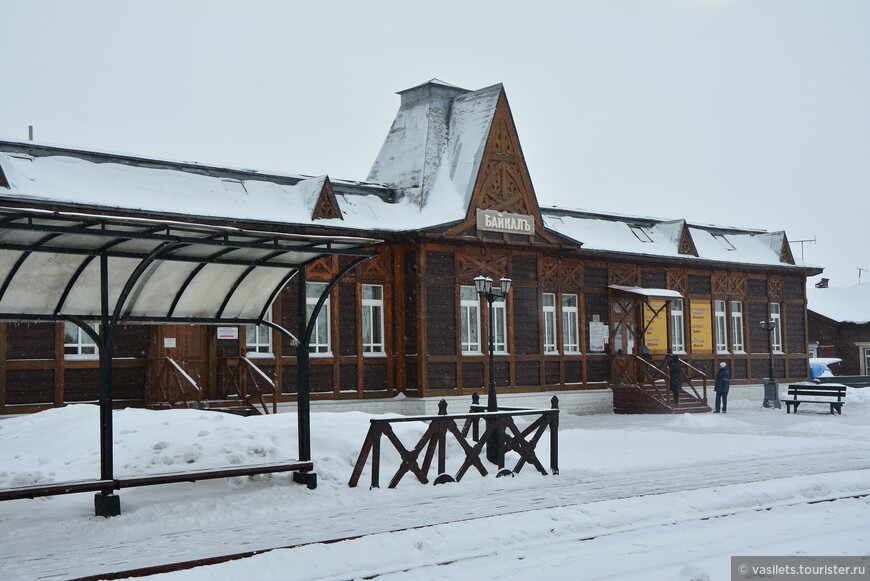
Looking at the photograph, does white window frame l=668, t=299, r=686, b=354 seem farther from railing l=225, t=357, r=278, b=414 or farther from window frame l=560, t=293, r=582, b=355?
railing l=225, t=357, r=278, b=414

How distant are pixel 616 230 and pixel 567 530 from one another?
22294mm

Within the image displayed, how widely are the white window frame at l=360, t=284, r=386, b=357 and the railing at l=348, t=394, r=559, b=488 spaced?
1021 cm

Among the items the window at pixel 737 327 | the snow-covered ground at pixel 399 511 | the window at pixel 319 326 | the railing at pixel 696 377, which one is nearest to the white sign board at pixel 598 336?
the railing at pixel 696 377

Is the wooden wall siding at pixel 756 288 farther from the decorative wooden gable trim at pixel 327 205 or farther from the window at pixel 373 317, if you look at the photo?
the decorative wooden gable trim at pixel 327 205

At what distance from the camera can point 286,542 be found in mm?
9711

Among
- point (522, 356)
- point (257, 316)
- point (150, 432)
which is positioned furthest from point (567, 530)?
point (522, 356)

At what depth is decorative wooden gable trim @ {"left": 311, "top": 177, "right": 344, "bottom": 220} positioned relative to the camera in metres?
23.7

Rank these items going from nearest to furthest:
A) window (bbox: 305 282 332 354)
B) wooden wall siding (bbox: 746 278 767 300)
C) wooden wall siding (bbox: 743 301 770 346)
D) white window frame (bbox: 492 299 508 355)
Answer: window (bbox: 305 282 332 354), white window frame (bbox: 492 299 508 355), wooden wall siding (bbox: 743 301 770 346), wooden wall siding (bbox: 746 278 767 300)

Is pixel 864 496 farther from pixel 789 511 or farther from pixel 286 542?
pixel 286 542

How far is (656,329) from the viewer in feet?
102

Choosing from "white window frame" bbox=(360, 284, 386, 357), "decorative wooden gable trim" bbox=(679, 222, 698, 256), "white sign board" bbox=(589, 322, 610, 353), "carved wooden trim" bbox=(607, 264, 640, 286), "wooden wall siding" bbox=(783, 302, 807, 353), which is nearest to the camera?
"white window frame" bbox=(360, 284, 386, 357)

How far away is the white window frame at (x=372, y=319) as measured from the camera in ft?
82.3

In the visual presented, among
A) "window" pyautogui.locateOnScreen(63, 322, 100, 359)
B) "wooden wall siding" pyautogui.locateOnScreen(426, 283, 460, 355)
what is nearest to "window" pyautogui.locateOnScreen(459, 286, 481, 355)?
"wooden wall siding" pyautogui.locateOnScreen(426, 283, 460, 355)

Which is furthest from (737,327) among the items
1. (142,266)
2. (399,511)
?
(142,266)
